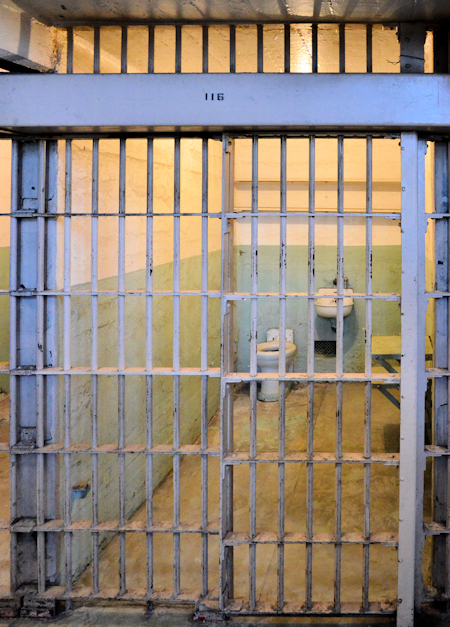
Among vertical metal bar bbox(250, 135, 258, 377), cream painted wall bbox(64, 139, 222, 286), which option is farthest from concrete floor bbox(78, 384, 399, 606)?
cream painted wall bbox(64, 139, 222, 286)

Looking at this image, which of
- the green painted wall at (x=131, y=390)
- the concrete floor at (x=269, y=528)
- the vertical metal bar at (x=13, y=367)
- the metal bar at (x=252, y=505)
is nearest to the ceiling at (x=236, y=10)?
the vertical metal bar at (x=13, y=367)

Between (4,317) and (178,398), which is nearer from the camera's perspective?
(178,398)

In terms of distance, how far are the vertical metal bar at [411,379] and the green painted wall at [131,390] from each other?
163 cm

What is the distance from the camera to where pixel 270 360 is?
5703mm

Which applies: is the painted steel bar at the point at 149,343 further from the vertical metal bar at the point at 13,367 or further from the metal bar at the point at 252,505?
the vertical metal bar at the point at 13,367

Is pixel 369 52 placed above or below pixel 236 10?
below

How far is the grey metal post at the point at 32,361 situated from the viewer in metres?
2.62

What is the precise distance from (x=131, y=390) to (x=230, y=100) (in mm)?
1898

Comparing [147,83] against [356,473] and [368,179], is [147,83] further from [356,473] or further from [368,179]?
[356,473]

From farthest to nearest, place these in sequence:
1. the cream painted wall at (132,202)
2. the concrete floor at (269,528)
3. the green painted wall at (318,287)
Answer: the green painted wall at (318,287), the cream painted wall at (132,202), the concrete floor at (269,528)

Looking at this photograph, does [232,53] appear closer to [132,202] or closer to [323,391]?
[132,202]

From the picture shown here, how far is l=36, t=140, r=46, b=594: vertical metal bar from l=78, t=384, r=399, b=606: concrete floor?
0.38 meters

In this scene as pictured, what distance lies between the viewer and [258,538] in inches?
102

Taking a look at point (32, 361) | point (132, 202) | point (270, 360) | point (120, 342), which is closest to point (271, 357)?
point (270, 360)
